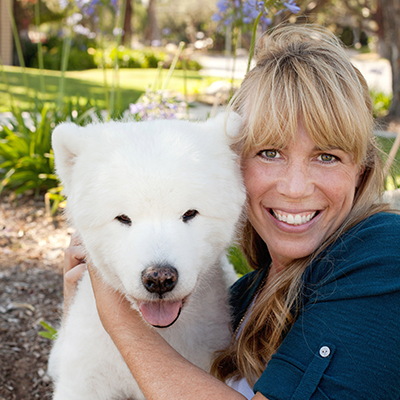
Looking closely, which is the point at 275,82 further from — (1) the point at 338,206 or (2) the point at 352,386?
(2) the point at 352,386

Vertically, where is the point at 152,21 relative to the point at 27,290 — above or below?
below

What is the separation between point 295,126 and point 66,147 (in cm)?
95

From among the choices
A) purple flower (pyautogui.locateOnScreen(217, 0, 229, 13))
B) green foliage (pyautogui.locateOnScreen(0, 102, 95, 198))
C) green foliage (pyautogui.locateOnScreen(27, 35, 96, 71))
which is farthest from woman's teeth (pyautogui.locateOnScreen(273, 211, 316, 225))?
green foliage (pyautogui.locateOnScreen(27, 35, 96, 71))

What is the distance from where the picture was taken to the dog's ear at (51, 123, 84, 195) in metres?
1.80

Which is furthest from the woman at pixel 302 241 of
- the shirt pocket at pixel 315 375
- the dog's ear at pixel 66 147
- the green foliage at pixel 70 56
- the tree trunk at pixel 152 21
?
the tree trunk at pixel 152 21

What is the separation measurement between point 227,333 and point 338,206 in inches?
32.7

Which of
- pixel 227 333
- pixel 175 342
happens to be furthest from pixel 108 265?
pixel 227 333

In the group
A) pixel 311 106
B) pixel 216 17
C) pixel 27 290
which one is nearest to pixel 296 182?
pixel 311 106

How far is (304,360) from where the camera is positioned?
141 cm

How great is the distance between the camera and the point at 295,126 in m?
1.79

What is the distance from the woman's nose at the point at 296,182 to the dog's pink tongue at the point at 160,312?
0.63 meters

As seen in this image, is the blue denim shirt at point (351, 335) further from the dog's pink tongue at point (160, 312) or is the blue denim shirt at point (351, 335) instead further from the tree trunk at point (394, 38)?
the tree trunk at point (394, 38)

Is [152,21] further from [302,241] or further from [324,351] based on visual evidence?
[324,351]

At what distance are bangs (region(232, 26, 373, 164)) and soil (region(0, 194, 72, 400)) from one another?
3.60 feet
